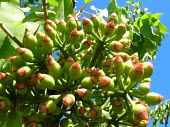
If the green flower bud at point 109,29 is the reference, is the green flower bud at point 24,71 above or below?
below

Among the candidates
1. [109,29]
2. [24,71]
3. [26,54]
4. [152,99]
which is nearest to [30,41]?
[26,54]

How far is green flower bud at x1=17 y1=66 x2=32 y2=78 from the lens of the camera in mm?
2307

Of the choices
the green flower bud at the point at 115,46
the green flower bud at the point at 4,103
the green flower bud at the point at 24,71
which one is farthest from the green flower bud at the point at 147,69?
the green flower bud at the point at 4,103

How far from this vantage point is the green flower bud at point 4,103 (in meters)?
2.32

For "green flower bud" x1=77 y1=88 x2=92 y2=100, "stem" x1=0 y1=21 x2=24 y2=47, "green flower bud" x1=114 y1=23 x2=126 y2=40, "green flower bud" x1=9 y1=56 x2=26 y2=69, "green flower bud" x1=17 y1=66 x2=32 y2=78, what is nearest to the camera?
"green flower bud" x1=77 y1=88 x2=92 y2=100

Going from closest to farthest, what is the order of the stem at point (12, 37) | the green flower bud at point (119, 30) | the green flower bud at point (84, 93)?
the green flower bud at point (84, 93)
the green flower bud at point (119, 30)
the stem at point (12, 37)

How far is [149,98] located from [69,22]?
680 millimetres

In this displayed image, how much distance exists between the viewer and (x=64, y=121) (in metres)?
2.44

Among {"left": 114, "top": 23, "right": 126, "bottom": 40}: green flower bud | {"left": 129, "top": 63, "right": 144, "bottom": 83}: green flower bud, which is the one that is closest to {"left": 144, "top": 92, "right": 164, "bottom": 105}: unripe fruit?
{"left": 129, "top": 63, "right": 144, "bottom": 83}: green flower bud

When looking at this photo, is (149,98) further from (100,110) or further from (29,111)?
(29,111)

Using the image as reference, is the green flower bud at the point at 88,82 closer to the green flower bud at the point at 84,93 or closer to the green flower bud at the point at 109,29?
the green flower bud at the point at 84,93

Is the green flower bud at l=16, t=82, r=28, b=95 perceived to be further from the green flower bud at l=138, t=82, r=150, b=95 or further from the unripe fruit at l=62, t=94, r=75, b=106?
the green flower bud at l=138, t=82, r=150, b=95

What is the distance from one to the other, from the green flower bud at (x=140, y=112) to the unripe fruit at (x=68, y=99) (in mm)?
312

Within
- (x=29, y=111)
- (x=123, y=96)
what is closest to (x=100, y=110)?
(x=123, y=96)
